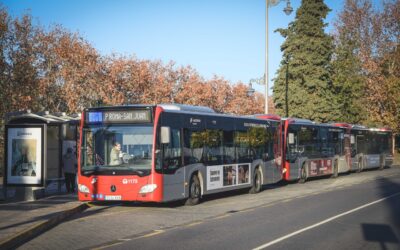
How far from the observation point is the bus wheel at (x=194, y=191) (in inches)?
704

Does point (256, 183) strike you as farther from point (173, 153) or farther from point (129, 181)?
point (129, 181)

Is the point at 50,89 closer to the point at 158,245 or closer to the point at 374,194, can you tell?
the point at 374,194

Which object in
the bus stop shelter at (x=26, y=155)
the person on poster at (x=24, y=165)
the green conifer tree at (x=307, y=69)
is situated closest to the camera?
the bus stop shelter at (x=26, y=155)

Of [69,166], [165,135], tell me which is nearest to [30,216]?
[165,135]

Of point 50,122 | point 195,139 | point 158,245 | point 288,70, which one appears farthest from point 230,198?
point 288,70

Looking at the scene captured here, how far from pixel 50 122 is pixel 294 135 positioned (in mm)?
13308

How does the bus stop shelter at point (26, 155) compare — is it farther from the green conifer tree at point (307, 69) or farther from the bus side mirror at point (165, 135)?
the green conifer tree at point (307, 69)

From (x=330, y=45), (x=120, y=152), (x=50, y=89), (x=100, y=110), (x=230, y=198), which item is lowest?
(x=230, y=198)

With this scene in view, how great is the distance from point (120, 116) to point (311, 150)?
16.2 metres

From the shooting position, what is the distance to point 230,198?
20.9 metres

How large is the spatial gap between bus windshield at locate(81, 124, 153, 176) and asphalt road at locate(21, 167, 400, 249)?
3.96ft

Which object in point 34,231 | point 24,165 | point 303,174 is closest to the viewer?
point 34,231

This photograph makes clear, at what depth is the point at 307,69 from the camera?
52844mm

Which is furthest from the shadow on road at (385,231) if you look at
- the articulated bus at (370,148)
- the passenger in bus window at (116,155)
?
the articulated bus at (370,148)
